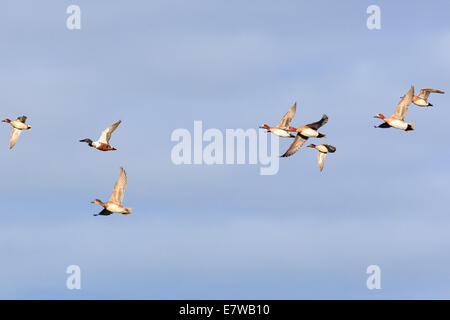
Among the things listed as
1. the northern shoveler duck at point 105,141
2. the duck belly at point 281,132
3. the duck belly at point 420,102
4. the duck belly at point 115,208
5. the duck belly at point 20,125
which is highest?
the duck belly at point 420,102

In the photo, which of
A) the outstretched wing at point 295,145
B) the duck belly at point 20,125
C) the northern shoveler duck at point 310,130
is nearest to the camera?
the northern shoveler duck at point 310,130

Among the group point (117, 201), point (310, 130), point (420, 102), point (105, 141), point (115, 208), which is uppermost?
point (420, 102)

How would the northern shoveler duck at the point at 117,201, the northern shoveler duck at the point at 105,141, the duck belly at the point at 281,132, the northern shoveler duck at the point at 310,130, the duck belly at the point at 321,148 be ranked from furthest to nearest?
the duck belly at the point at 321,148, the duck belly at the point at 281,132, the northern shoveler duck at the point at 310,130, the northern shoveler duck at the point at 105,141, the northern shoveler duck at the point at 117,201

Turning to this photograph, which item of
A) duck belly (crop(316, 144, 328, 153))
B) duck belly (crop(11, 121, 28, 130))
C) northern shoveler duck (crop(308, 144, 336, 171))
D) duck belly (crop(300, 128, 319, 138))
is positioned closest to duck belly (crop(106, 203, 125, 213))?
duck belly (crop(11, 121, 28, 130))

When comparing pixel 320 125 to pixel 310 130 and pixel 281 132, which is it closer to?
pixel 310 130

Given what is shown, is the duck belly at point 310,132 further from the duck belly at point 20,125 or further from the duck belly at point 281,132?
the duck belly at point 20,125

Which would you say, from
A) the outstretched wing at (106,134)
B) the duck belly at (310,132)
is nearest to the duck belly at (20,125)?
the outstretched wing at (106,134)

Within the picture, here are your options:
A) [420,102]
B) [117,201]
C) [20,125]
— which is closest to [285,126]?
[420,102]
